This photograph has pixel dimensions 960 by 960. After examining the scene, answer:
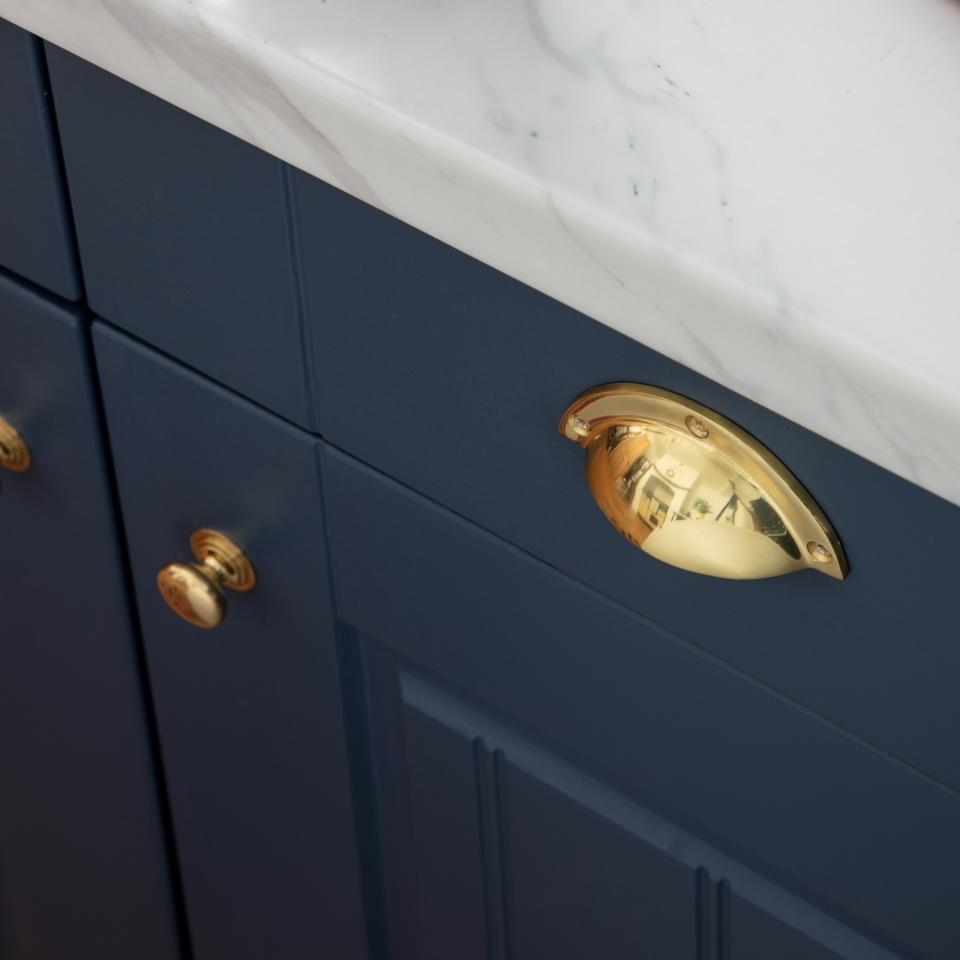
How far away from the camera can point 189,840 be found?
77 centimetres

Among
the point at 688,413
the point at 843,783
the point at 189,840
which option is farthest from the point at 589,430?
the point at 189,840

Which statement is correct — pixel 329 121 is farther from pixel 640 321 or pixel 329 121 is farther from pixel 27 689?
pixel 27 689

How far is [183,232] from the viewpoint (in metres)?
0.53

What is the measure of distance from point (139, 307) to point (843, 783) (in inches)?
11.3

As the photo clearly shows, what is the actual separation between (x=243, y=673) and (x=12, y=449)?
13cm

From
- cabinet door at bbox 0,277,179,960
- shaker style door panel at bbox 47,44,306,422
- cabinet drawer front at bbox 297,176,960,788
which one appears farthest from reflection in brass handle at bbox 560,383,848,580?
cabinet door at bbox 0,277,179,960

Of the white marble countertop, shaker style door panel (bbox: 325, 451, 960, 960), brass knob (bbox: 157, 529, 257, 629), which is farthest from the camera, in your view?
brass knob (bbox: 157, 529, 257, 629)

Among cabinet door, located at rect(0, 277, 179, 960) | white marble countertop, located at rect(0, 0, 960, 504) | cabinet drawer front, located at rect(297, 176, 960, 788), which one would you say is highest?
white marble countertop, located at rect(0, 0, 960, 504)

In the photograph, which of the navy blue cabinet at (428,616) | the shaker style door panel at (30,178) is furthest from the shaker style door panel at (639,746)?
the shaker style door panel at (30,178)

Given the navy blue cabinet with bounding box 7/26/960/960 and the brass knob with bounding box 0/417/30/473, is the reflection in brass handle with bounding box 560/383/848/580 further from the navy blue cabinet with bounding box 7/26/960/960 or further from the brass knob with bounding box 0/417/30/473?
the brass knob with bounding box 0/417/30/473

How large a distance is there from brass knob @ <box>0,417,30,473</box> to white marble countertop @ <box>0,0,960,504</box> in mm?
213

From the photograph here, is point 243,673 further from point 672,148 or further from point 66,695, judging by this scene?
point 672,148

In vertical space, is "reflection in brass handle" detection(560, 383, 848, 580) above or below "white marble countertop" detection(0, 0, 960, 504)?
below

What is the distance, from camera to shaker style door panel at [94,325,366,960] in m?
0.59
